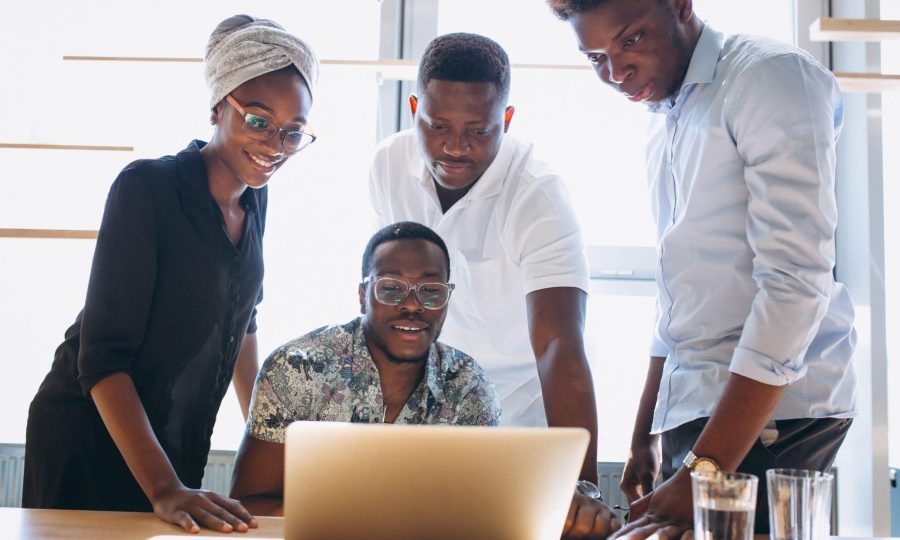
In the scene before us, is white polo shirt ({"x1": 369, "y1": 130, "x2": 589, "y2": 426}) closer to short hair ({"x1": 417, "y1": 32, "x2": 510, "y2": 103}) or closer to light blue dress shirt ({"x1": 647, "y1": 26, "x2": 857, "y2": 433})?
short hair ({"x1": 417, "y1": 32, "x2": 510, "y2": 103})

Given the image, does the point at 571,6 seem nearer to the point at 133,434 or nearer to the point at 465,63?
the point at 465,63

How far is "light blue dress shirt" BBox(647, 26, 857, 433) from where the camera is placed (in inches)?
52.5

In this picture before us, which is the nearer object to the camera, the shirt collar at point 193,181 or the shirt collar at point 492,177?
the shirt collar at point 193,181

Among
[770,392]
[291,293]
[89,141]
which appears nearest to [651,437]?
[770,392]

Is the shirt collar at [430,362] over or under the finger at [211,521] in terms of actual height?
over

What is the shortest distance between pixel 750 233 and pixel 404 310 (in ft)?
2.39

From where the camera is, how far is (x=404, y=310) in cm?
184

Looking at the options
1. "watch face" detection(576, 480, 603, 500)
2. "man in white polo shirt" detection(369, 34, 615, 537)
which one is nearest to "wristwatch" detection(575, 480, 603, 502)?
"watch face" detection(576, 480, 603, 500)

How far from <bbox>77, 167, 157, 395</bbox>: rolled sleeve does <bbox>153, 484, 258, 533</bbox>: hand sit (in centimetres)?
30

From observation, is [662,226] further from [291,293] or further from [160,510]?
[291,293]

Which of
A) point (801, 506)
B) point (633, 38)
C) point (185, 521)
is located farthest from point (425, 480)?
point (633, 38)

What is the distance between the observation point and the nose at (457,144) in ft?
6.13

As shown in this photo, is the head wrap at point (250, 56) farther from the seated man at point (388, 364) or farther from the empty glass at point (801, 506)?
the empty glass at point (801, 506)

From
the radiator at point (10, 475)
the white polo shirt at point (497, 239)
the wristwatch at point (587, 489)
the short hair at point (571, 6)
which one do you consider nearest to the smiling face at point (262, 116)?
the white polo shirt at point (497, 239)
